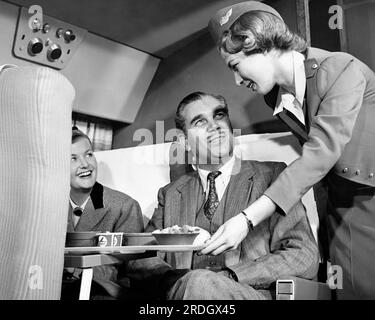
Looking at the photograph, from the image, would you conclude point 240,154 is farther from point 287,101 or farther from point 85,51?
point 85,51

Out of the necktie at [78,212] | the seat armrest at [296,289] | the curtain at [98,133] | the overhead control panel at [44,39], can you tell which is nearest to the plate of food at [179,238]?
the seat armrest at [296,289]

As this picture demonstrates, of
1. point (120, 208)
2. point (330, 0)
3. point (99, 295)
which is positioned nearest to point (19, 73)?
point (99, 295)

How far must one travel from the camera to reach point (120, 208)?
6.78 feet

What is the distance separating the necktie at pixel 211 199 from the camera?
176 cm

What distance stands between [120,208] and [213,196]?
506mm

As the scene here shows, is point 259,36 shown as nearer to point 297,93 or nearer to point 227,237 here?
point 297,93

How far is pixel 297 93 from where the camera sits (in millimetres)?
1382

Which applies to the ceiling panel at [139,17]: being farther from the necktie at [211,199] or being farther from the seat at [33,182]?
the seat at [33,182]

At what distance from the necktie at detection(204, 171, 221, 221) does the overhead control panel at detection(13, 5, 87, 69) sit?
1.24m

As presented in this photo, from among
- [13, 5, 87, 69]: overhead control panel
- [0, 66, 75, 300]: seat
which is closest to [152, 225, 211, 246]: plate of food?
[0, 66, 75, 300]: seat

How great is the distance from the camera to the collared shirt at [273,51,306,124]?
1370mm

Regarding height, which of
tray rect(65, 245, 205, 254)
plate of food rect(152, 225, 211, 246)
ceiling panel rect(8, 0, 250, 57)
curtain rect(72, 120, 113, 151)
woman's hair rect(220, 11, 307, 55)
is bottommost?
tray rect(65, 245, 205, 254)

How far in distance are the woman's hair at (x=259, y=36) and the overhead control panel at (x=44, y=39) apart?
4.51 feet

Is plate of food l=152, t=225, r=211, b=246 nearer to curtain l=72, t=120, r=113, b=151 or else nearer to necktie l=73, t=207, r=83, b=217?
necktie l=73, t=207, r=83, b=217
